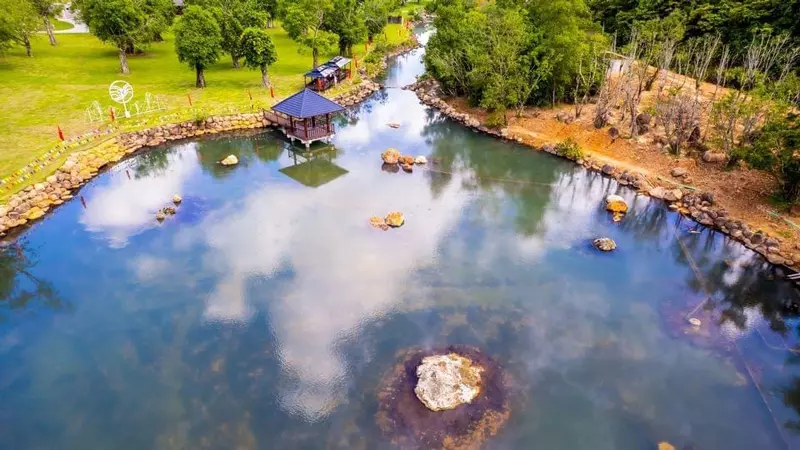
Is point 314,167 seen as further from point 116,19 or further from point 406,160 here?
point 116,19

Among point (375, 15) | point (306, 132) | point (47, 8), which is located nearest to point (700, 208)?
point (306, 132)

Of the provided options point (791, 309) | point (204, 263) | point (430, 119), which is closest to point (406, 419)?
point (204, 263)

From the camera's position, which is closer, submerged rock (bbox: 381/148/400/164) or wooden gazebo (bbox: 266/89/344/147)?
submerged rock (bbox: 381/148/400/164)

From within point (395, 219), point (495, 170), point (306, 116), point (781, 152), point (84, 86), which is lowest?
point (395, 219)

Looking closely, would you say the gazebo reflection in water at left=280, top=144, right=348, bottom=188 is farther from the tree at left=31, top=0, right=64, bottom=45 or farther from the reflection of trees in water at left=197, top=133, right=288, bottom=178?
the tree at left=31, top=0, right=64, bottom=45

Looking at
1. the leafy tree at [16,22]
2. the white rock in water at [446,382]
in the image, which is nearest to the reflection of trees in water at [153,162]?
the leafy tree at [16,22]

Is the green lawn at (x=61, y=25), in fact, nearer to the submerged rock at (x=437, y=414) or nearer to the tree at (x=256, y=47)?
the tree at (x=256, y=47)

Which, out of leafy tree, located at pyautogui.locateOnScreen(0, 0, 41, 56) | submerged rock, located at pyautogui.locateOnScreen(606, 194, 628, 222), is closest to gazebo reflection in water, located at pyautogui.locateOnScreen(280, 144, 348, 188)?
submerged rock, located at pyautogui.locateOnScreen(606, 194, 628, 222)
